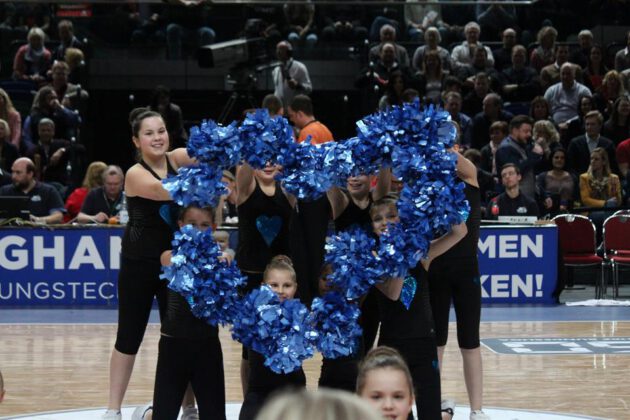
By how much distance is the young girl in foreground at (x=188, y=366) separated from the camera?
5055mm

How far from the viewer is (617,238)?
471 inches

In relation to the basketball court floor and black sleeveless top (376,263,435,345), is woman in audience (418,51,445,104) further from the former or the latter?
black sleeveless top (376,263,435,345)

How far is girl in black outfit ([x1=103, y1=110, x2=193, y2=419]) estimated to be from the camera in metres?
5.60

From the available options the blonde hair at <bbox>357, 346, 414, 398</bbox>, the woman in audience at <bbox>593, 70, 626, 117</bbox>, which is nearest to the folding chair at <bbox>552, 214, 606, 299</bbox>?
the woman in audience at <bbox>593, 70, 626, 117</bbox>


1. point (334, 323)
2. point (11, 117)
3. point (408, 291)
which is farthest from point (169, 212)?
point (11, 117)

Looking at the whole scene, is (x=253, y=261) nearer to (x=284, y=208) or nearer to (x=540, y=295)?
(x=284, y=208)

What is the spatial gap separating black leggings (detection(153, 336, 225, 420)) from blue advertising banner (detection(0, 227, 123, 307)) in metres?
6.07

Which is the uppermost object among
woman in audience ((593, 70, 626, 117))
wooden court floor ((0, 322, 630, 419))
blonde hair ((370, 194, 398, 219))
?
woman in audience ((593, 70, 626, 117))

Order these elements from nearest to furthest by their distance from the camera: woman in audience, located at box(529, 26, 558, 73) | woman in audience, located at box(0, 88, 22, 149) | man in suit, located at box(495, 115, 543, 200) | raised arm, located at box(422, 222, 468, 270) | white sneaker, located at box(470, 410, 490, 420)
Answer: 1. raised arm, located at box(422, 222, 468, 270)
2. white sneaker, located at box(470, 410, 490, 420)
3. man in suit, located at box(495, 115, 543, 200)
4. woman in audience, located at box(0, 88, 22, 149)
5. woman in audience, located at box(529, 26, 558, 73)

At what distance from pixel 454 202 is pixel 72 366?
4.13 meters

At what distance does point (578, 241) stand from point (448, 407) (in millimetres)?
6018

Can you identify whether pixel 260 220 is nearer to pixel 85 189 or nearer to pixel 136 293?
pixel 136 293

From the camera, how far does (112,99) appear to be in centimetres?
1614

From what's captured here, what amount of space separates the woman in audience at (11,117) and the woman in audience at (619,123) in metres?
6.78
